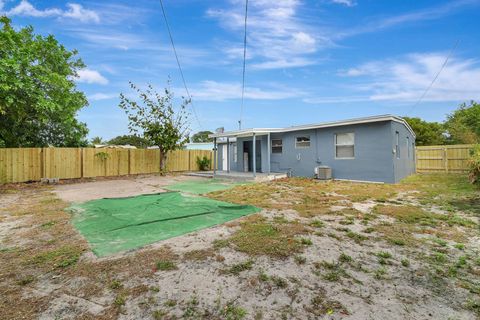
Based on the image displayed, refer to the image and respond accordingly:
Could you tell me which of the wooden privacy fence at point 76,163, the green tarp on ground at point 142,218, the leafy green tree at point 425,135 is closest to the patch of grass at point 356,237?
the green tarp on ground at point 142,218

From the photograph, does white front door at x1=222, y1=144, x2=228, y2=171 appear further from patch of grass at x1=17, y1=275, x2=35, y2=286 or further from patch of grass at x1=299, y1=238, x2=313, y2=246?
patch of grass at x1=17, y1=275, x2=35, y2=286

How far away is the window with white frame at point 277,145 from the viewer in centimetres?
1300

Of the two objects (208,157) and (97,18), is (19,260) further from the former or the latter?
(208,157)

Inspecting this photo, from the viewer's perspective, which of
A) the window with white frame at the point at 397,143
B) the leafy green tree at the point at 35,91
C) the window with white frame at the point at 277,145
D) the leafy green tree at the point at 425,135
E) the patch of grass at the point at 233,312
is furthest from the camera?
the leafy green tree at the point at 425,135

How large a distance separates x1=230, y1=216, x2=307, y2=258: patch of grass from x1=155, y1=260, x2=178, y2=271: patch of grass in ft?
3.00

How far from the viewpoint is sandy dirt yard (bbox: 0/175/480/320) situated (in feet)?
6.59

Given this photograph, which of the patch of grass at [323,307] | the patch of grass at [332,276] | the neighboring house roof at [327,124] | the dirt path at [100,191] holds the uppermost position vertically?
the neighboring house roof at [327,124]

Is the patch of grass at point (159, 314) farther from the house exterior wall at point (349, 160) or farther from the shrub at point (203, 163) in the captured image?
the shrub at point (203, 163)

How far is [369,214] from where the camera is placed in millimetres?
5008

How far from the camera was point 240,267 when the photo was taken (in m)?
2.74

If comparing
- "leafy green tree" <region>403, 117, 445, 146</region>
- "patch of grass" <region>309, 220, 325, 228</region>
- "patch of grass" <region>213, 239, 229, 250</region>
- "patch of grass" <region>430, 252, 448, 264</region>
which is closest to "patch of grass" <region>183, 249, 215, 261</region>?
"patch of grass" <region>213, 239, 229, 250</region>

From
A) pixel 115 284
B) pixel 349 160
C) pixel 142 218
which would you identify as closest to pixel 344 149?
pixel 349 160

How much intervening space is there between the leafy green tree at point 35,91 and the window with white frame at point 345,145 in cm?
1253

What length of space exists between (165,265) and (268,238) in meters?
1.60
